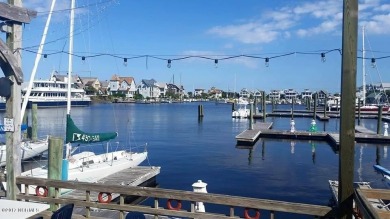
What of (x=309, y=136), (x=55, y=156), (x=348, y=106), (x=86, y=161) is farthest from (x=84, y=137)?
(x=309, y=136)

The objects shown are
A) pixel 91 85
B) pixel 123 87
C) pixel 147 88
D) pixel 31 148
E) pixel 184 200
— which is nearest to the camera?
pixel 184 200

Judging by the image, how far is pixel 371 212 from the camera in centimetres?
373

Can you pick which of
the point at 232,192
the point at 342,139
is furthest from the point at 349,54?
the point at 232,192

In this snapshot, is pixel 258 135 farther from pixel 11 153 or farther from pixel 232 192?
pixel 11 153

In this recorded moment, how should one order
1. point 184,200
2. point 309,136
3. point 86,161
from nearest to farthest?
point 184,200 → point 86,161 → point 309,136

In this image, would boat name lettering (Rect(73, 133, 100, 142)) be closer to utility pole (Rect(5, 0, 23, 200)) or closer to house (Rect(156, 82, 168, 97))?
utility pole (Rect(5, 0, 23, 200))

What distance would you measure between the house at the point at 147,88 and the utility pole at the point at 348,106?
17472 cm

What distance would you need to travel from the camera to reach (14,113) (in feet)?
23.1

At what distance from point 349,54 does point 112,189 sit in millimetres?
4119

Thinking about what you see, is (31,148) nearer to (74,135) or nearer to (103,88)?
(74,135)

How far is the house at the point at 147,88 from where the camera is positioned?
180 m

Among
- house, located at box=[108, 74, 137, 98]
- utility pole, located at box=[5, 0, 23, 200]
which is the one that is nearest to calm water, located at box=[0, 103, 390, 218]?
utility pole, located at box=[5, 0, 23, 200]

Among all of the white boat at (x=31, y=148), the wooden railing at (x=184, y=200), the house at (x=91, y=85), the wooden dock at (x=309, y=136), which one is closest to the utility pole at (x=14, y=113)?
the wooden railing at (x=184, y=200)

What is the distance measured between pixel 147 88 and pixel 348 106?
177523 millimetres
